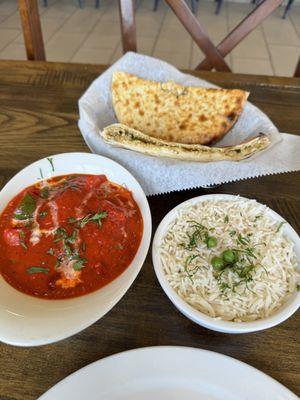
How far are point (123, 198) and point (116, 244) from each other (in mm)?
181

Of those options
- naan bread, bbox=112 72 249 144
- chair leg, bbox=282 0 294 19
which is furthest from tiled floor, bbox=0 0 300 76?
naan bread, bbox=112 72 249 144

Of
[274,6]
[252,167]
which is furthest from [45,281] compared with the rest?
[274,6]

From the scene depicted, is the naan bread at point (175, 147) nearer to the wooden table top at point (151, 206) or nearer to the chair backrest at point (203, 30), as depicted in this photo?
the wooden table top at point (151, 206)

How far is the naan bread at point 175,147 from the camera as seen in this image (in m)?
1.18

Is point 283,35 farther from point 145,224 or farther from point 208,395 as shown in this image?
point 208,395

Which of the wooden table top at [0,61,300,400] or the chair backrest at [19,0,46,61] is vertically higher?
the chair backrest at [19,0,46,61]

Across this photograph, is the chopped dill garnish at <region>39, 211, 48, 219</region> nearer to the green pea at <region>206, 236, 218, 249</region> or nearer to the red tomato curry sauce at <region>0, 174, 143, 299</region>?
the red tomato curry sauce at <region>0, 174, 143, 299</region>

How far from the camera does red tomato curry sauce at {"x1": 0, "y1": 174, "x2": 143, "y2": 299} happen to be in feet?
2.92

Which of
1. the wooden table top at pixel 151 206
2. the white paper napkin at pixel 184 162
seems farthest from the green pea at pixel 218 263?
the white paper napkin at pixel 184 162

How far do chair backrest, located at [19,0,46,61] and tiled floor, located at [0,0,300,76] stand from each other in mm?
2388

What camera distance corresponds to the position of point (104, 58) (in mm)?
4168

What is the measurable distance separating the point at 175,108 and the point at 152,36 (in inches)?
146

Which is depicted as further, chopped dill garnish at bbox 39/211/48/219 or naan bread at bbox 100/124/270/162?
naan bread at bbox 100/124/270/162

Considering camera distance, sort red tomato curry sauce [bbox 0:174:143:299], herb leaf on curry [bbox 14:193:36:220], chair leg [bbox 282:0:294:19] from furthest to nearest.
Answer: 1. chair leg [bbox 282:0:294:19]
2. herb leaf on curry [bbox 14:193:36:220]
3. red tomato curry sauce [bbox 0:174:143:299]
